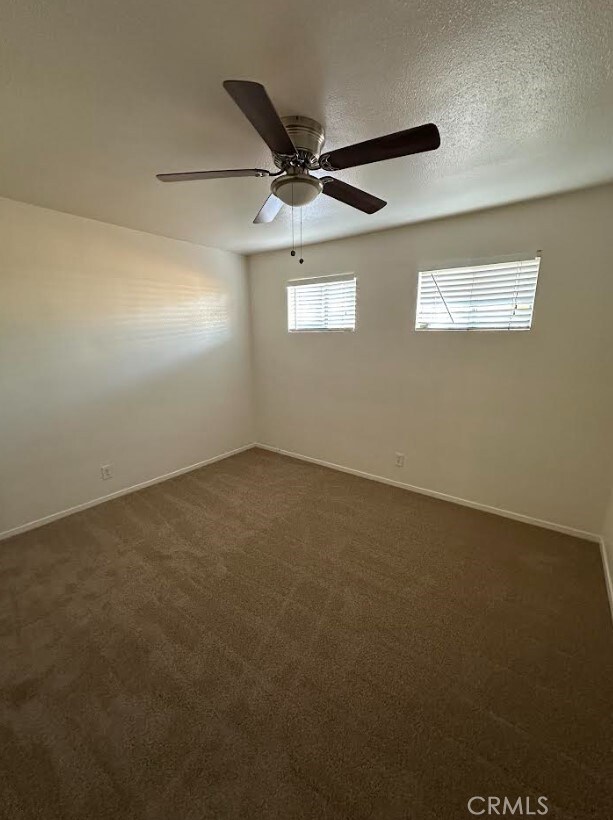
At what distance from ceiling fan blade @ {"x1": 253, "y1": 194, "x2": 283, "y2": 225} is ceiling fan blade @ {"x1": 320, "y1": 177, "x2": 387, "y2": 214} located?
0.86 ft

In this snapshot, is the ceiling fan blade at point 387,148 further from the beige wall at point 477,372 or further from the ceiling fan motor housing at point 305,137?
the beige wall at point 477,372

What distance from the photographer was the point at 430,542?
239 cm

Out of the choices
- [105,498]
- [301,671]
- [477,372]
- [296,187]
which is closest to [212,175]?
[296,187]

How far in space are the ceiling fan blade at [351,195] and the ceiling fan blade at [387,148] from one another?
7.0 inches

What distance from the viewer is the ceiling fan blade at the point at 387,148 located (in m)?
1.11

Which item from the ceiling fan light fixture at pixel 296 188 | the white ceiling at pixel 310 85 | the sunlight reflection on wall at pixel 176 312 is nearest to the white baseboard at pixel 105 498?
the sunlight reflection on wall at pixel 176 312

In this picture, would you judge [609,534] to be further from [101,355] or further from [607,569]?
[101,355]

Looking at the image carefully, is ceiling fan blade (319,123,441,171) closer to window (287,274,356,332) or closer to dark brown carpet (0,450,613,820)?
window (287,274,356,332)

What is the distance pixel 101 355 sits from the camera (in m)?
2.84

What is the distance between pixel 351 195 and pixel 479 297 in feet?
4.85

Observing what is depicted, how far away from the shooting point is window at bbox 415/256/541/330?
2414mm

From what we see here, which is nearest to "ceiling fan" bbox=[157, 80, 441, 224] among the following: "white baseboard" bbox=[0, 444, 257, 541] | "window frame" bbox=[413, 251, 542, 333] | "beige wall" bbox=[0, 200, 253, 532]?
"window frame" bbox=[413, 251, 542, 333]

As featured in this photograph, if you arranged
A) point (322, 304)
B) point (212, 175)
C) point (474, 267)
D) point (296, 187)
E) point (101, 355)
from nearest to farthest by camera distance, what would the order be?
point (212, 175) < point (296, 187) < point (474, 267) < point (101, 355) < point (322, 304)

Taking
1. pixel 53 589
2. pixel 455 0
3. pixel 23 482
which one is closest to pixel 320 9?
pixel 455 0
